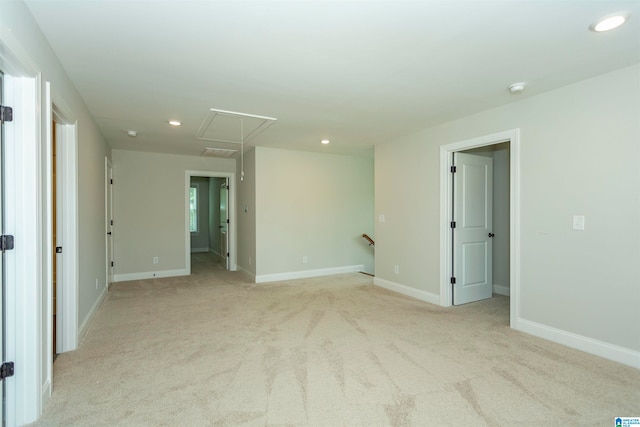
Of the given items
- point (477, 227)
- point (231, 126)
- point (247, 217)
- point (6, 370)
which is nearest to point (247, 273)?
point (247, 217)

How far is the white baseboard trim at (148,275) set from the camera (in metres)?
5.79

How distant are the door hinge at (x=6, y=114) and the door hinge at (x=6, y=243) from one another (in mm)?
663

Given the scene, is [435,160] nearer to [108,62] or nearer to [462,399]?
[462,399]

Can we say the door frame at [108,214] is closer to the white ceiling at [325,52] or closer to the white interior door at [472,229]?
the white ceiling at [325,52]

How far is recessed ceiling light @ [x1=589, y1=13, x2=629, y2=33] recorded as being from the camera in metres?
1.90

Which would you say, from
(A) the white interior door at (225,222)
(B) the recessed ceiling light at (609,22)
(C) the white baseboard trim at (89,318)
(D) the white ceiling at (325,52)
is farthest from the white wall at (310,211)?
(B) the recessed ceiling light at (609,22)

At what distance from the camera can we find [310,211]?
241 inches

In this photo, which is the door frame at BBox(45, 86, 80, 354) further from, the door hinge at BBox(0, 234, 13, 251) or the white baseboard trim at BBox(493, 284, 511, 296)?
the white baseboard trim at BBox(493, 284, 511, 296)

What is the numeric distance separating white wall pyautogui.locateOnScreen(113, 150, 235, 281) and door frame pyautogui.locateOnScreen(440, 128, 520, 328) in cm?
474

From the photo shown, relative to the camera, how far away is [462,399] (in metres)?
2.11

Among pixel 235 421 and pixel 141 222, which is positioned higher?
pixel 141 222

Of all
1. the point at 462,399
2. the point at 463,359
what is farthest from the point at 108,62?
the point at 463,359

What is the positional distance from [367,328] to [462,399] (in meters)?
1.36

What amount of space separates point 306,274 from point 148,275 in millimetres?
3010
